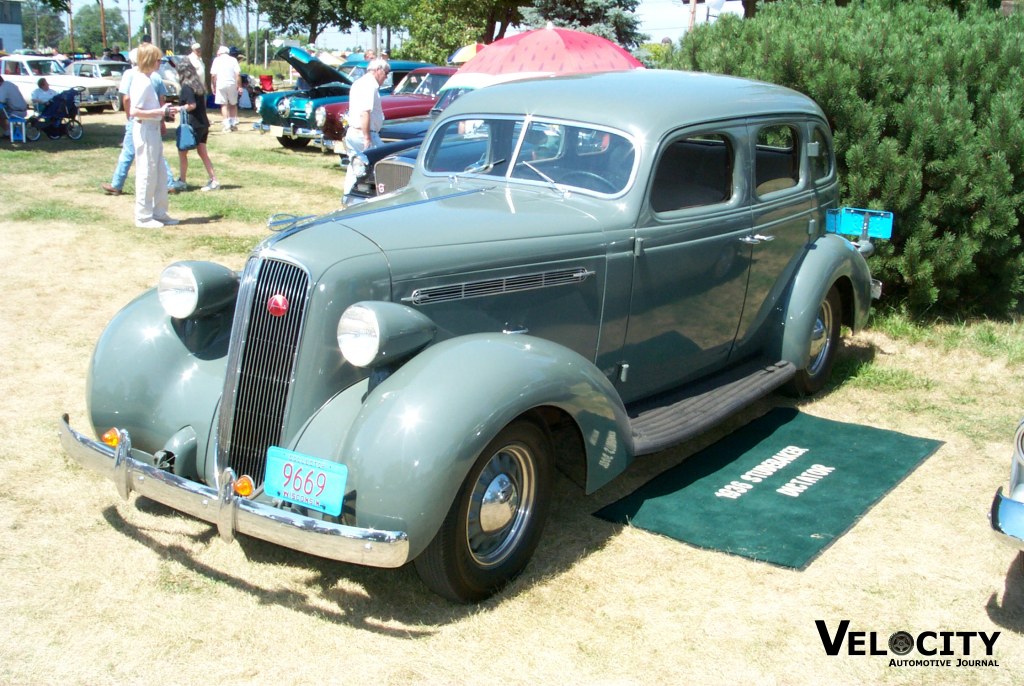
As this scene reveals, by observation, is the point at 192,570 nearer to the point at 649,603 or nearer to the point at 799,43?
the point at 649,603

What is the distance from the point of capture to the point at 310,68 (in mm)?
16609

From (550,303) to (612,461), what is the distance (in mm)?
739

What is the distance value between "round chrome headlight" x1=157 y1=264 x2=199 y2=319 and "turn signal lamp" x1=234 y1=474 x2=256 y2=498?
904mm

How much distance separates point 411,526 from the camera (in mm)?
3104

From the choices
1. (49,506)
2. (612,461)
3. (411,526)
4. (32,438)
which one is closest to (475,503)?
(411,526)

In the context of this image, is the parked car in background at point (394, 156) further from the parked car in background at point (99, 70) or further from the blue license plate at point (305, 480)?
the parked car in background at point (99, 70)

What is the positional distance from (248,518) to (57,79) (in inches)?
980

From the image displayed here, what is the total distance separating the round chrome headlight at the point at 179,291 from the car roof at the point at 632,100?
1.86 metres

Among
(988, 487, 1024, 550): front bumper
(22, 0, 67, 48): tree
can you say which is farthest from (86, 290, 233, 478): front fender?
(22, 0, 67, 48): tree

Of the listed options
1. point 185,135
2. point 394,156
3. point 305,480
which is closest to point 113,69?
point 185,135

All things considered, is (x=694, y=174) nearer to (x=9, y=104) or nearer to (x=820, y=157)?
(x=820, y=157)

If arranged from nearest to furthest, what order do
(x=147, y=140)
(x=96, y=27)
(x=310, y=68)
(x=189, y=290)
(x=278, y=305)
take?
1. (x=278, y=305)
2. (x=189, y=290)
3. (x=147, y=140)
4. (x=310, y=68)
5. (x=96, y=27)

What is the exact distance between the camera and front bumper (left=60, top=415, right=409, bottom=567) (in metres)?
3.02

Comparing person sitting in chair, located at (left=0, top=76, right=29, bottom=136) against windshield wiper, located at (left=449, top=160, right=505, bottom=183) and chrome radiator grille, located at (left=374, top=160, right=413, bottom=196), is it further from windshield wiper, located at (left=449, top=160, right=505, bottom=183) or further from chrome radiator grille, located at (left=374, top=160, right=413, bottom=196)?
windshield wiper, located at (left=449, top=160, right=505, bottom=183)
